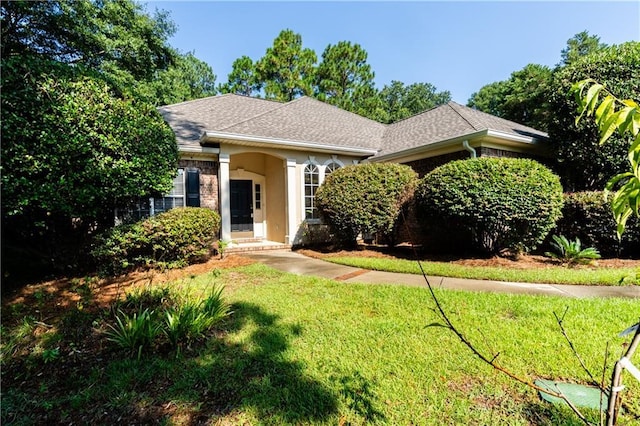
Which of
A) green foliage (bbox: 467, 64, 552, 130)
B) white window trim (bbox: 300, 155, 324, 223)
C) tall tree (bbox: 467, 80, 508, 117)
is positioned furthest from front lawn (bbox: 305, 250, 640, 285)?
tall tree (bbox: 467, 80, 508, 117)

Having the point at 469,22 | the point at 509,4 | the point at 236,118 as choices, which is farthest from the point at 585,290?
the point at 236,118

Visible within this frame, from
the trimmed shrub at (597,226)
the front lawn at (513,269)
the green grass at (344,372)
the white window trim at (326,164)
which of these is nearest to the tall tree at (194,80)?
the white window trim at (326,164)

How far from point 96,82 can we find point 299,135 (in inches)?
235

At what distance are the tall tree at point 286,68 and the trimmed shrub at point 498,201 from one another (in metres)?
20.9

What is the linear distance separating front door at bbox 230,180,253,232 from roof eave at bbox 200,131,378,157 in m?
2.92

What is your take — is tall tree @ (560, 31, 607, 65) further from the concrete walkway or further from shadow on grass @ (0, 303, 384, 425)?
shadow on grass @ (0, 303, 384, 425)

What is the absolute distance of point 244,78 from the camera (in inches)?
1035

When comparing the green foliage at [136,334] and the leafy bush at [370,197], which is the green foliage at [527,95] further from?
the green foliage at [136,334]

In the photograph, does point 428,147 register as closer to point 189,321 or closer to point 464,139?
point 464,139

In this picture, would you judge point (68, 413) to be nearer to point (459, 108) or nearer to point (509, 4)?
point (509, 4)

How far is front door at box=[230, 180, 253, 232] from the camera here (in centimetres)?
1173

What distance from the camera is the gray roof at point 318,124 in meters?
9.53

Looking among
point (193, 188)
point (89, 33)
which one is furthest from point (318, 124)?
point (89, 33)

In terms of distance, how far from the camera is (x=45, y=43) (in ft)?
33.8
